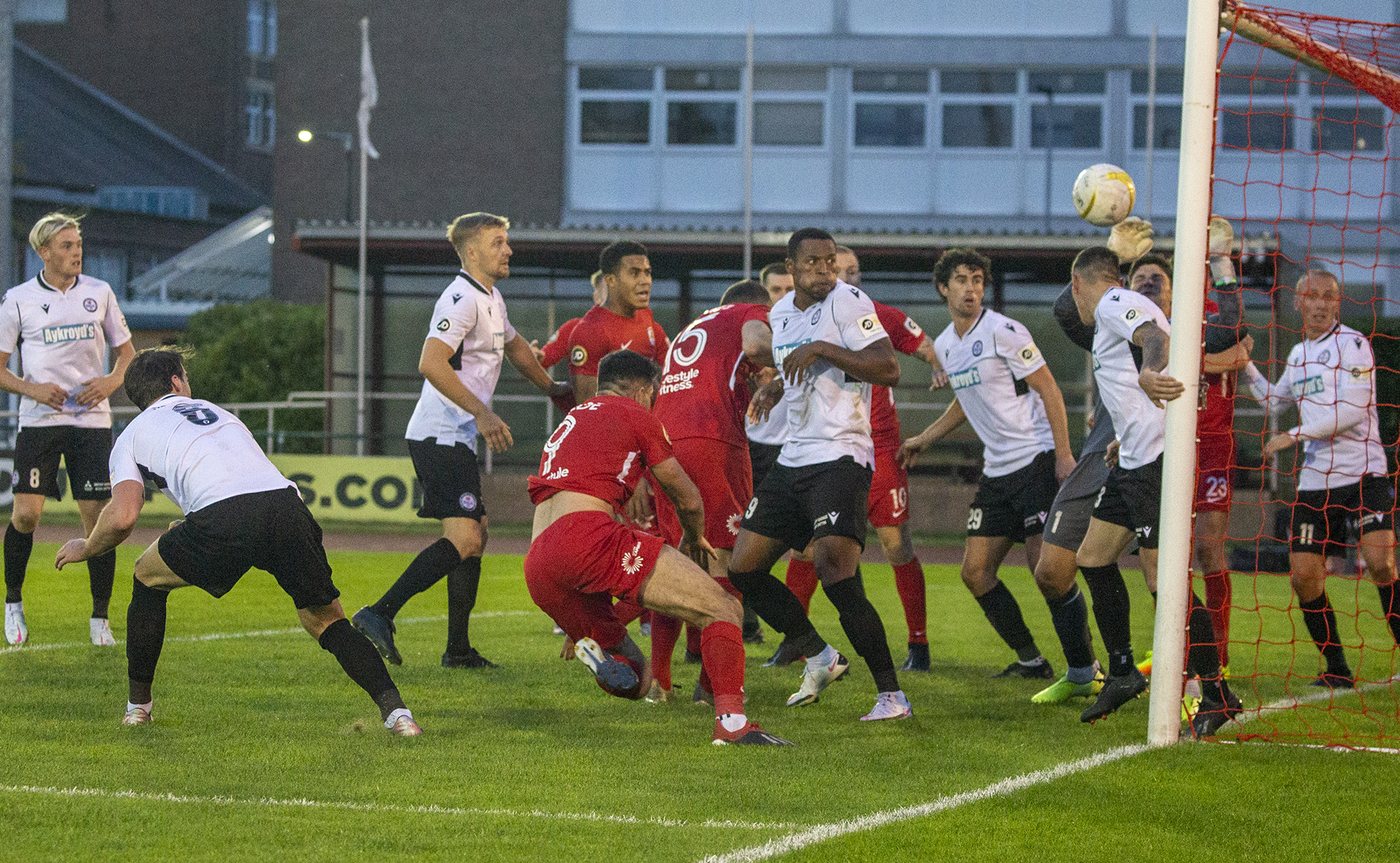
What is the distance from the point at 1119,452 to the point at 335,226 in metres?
17.3

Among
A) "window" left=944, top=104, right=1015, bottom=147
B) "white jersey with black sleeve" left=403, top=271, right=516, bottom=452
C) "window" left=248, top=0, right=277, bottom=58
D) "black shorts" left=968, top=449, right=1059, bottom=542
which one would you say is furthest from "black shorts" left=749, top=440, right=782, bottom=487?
"window" left=248, top=0, right=277, bottom=58

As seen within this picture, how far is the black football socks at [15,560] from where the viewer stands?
28.0 feet

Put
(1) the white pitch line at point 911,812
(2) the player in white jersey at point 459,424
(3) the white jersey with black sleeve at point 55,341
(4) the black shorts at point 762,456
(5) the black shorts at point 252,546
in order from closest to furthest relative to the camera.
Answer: (1) the white pitch line at point 911,812
(5) the black shorts at point 252,546
(2) the player in white jersey at point 459,424
(3) the white jersey with black sleeve at point 55,341
(4) the black shorts at point 762,456

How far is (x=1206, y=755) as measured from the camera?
5773 millimetres

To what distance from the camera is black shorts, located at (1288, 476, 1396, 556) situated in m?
8.02

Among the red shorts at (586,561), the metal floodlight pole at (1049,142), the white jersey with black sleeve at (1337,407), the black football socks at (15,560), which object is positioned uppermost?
the metal floodlight pole at (1049,142)

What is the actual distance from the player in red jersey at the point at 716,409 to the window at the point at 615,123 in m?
22.9

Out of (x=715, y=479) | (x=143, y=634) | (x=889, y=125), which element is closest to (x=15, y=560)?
(x=143, y=634)

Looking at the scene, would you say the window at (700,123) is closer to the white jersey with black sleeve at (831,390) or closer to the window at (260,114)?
the white jersey with black sleeve at (831,390)

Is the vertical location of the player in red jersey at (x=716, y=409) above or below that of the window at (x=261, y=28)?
below

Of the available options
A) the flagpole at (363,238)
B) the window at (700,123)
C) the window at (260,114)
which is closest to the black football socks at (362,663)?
the flagpole at (363,238)

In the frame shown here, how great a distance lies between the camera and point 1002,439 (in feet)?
25.9

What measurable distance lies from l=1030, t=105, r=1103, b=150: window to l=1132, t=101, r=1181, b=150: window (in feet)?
2.29

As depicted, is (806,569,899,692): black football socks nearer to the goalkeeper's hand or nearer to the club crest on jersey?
the club crest on jersey
